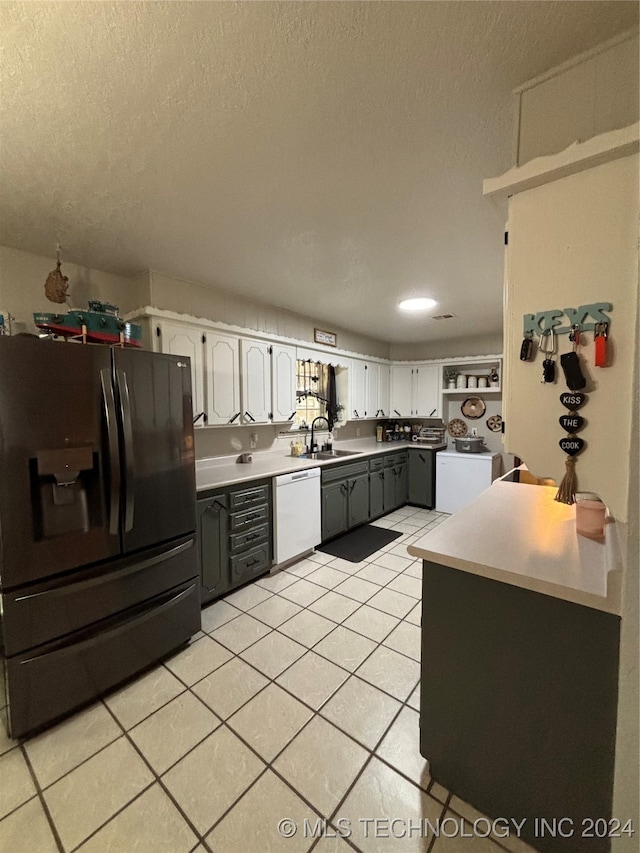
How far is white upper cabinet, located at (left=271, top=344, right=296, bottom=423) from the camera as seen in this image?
3.42 m

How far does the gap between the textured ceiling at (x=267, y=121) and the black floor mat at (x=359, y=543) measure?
2.66 meters

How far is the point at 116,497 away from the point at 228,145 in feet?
5.45

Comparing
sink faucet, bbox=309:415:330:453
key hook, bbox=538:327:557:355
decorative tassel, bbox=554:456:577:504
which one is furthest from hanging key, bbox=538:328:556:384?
sink faucet, bbox=309:415:330:453

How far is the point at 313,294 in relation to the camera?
315 cm

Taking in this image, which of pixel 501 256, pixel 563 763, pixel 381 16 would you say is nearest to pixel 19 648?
pixel 563 763

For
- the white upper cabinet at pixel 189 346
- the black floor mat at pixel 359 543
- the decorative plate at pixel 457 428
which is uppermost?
the white upper cabinet at pixel 189 346

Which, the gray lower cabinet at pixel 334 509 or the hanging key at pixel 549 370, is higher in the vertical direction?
the hanging key at pixel 549 370

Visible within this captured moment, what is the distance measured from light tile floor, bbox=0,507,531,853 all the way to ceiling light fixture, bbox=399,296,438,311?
2779 millimetres

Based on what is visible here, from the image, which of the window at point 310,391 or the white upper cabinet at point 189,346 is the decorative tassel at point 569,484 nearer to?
the white upper cabinet at point 189,346

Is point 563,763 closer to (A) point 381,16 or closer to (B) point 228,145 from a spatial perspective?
(A) point 381,16

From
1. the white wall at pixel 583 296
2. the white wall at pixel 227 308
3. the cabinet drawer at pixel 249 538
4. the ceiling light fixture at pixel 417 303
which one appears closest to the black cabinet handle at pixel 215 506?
the cabinet drawer at pixel 249 538

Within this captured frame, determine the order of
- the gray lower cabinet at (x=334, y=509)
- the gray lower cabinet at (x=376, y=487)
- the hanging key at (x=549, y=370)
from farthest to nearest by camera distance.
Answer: the gray lower cabinet at (x=376, y=487), the gray lower cabinet at (x=334, y=509), the hanging key at (x=549, y=370)

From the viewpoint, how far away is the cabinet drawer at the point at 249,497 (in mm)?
2637

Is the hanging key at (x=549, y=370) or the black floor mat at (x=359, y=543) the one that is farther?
the black floor mat at (x=359, y=543)
